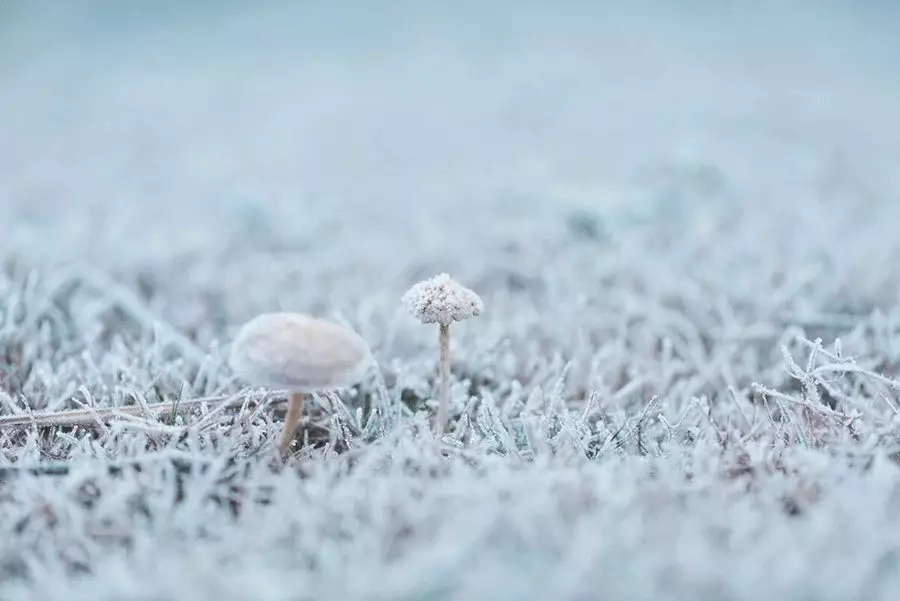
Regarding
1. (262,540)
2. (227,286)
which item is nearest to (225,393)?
(262,540)

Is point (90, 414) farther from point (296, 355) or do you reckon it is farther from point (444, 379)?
point (444, 379)

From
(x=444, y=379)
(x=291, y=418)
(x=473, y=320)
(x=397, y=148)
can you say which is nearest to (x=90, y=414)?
(x=291, y=418)

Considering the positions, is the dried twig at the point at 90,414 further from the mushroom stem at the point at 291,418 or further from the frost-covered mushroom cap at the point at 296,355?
the frost-covered mushroom cap at the point at 296,355

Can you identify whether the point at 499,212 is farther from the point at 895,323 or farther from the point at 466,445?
the point at 466,445

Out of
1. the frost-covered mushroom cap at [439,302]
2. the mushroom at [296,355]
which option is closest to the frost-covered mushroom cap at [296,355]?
the mushroom at [296,355]

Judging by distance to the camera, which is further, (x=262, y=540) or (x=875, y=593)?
(x=262, y=540)
